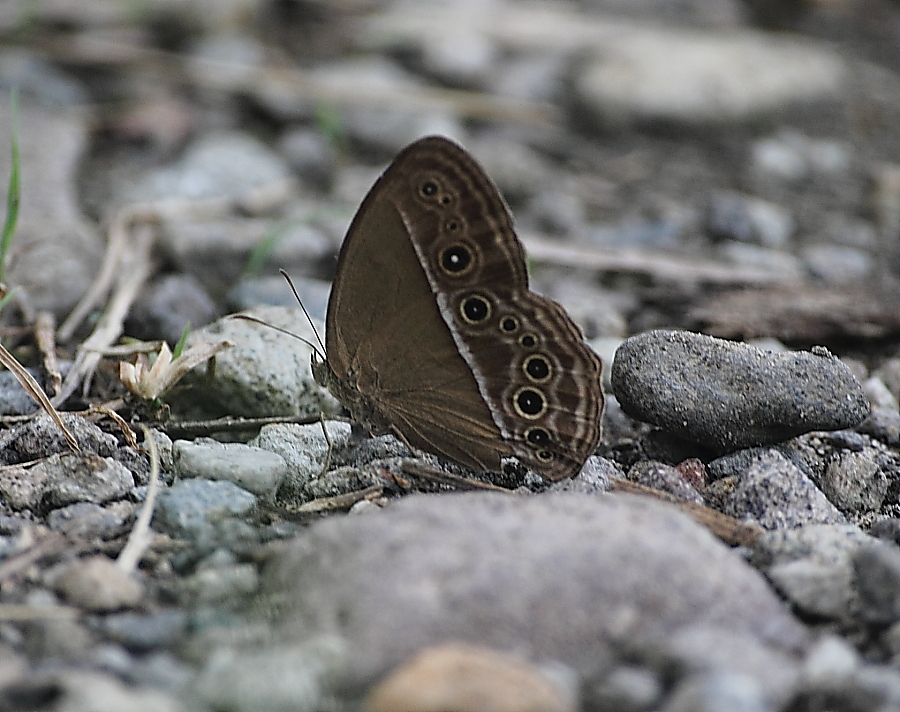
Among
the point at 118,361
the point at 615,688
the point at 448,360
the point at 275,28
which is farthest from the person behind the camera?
the point at 275,28

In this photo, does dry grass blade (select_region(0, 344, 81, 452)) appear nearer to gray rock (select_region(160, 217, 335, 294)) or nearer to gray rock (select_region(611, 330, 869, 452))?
gray rock (select_region(160, 217, 335, 294))

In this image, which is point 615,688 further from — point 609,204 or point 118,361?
point 609,204

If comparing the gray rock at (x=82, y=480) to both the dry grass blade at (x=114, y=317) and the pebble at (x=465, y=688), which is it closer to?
the dry grass blade at (x=114, y=317)

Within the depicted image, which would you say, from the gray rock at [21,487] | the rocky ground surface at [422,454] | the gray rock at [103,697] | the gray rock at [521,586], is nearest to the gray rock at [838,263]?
the rocky ground surface at [422,454]

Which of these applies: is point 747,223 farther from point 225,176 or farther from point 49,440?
point 49,440

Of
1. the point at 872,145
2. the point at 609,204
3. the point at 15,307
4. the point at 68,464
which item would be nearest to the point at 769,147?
the point at 872,145
